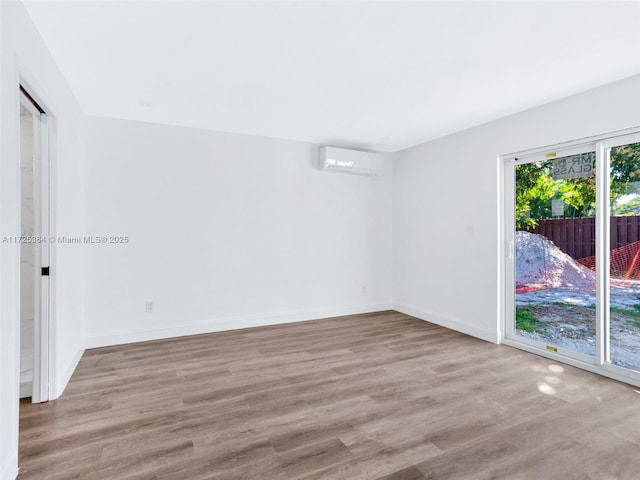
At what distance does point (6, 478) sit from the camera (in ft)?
5.36

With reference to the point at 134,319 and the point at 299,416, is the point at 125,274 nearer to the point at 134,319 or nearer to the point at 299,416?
the point at 134,319

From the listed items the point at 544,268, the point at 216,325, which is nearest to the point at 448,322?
the point at 544,268

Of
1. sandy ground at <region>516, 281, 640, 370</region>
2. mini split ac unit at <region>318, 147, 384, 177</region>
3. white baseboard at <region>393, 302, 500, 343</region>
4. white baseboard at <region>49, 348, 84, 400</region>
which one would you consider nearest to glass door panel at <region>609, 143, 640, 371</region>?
sandy ground at <region>516, 281, 640, 370</region>

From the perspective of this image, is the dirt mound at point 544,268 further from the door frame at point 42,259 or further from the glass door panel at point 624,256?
the door frame at point 42,259

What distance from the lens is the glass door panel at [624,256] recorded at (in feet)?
9.49

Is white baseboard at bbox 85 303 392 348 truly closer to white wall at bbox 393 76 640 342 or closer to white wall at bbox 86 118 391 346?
white wall at bbox 86 118 391 346

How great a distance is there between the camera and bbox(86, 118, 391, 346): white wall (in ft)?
12.4

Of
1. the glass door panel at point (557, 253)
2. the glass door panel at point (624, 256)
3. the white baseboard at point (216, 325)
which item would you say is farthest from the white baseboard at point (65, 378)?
the glass door panel at point (624, 256)

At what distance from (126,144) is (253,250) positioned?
74.7 inches

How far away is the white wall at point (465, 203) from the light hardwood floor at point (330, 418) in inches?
36.6

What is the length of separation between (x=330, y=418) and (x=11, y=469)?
1.73 m

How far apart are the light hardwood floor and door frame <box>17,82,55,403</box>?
0.23 meters

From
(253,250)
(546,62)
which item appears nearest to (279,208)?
(253,250)

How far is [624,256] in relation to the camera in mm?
2965
